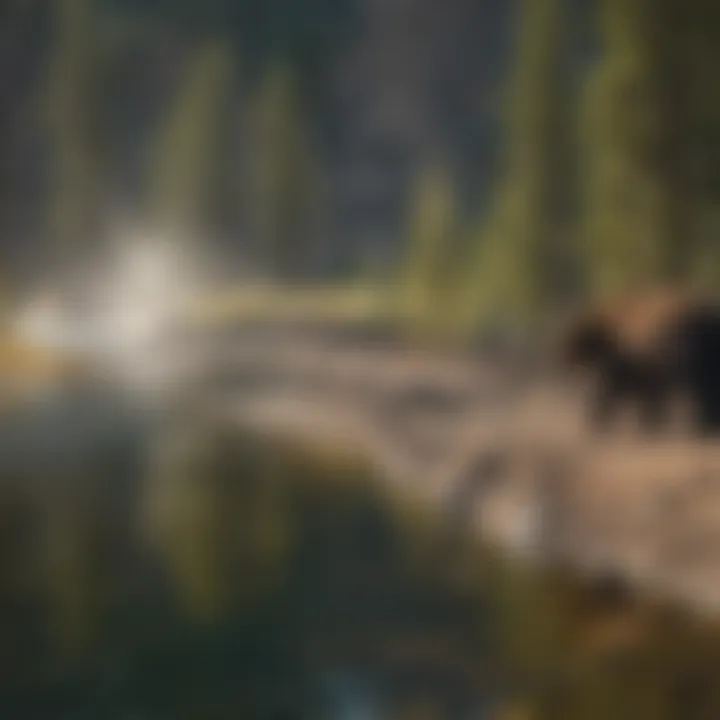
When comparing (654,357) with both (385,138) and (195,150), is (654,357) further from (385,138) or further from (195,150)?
(195,150)

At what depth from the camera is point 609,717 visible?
14.4ft

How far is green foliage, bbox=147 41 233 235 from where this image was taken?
8859mm

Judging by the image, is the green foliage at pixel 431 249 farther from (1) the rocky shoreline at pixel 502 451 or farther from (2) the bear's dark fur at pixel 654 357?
(2) the bear's dark fur at pixel 654 357

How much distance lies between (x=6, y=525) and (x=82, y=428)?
2.11m

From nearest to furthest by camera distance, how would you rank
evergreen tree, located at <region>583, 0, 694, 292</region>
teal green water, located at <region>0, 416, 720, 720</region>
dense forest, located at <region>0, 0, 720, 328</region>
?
teal green water, located at <region>0, 416, 720, 720</region> → evergreen tree, located at <region>583, 0, 694, 292</region> → dense forest, located at <region>0, 0, 720, 328</region>

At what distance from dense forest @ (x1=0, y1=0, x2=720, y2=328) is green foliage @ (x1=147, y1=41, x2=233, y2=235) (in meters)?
0.02

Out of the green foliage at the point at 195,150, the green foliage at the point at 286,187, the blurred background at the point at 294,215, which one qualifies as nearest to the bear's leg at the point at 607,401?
the blurred background at the point at 294,215

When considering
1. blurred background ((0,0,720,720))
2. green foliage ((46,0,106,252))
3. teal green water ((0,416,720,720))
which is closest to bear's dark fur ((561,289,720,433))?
blurred background ((0,0,720,720))

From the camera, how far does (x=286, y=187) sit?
29.5 ft

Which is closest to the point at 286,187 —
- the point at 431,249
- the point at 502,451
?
the point at 431,249

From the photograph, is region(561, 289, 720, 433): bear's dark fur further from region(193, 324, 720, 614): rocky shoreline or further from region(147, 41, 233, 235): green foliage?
region(147, 41, 233, 235): green foliage

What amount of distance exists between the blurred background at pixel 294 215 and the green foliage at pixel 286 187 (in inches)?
0.7

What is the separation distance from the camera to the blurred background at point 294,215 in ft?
26.4

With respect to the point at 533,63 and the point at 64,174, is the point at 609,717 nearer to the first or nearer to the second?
the point at 533,63
